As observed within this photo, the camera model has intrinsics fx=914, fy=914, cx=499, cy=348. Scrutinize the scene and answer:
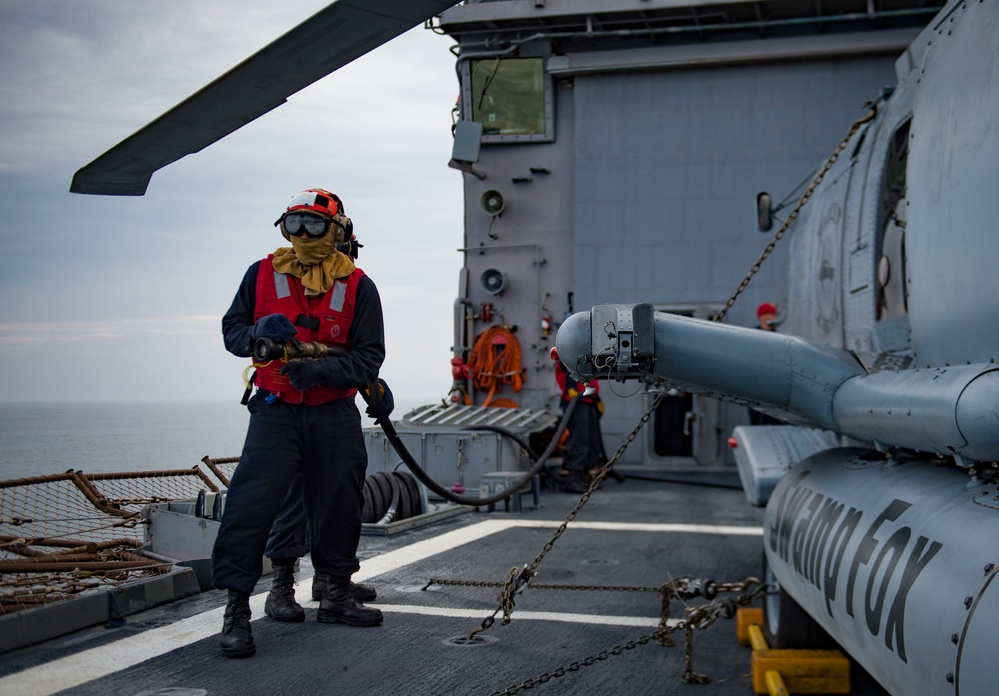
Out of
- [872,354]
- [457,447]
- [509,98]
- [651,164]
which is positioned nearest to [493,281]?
[509,98]

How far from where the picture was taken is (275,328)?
13.1 ft

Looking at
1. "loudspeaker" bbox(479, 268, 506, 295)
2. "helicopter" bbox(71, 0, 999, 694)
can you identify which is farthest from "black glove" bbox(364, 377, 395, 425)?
"loudspeaker" bbox(479, 268, 506, 295)

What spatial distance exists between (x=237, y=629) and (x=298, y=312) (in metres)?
1.47

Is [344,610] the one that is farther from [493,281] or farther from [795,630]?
[493,281]

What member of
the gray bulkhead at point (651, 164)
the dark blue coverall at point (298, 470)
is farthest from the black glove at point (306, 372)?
the gray bulkhead at point (651, 164)

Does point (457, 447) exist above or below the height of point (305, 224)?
below

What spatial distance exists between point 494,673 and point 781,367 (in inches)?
67.1

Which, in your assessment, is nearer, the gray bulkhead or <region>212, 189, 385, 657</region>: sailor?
<region>212, 189, 385, 657</region>: sailor

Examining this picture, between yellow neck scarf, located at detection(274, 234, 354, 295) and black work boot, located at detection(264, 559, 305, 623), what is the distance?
140 centimetres

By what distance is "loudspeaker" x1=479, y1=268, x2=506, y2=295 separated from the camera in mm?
13492

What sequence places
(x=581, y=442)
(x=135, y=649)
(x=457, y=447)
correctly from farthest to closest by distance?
(x=581, y=442)
(x=457, y=447)
(x=135, y=649)

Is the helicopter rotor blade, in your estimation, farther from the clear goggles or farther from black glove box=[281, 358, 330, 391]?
black glove box=[281, 358, 330, 391]

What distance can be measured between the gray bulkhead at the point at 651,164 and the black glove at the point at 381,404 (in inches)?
328

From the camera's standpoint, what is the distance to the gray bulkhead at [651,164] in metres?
12.7
